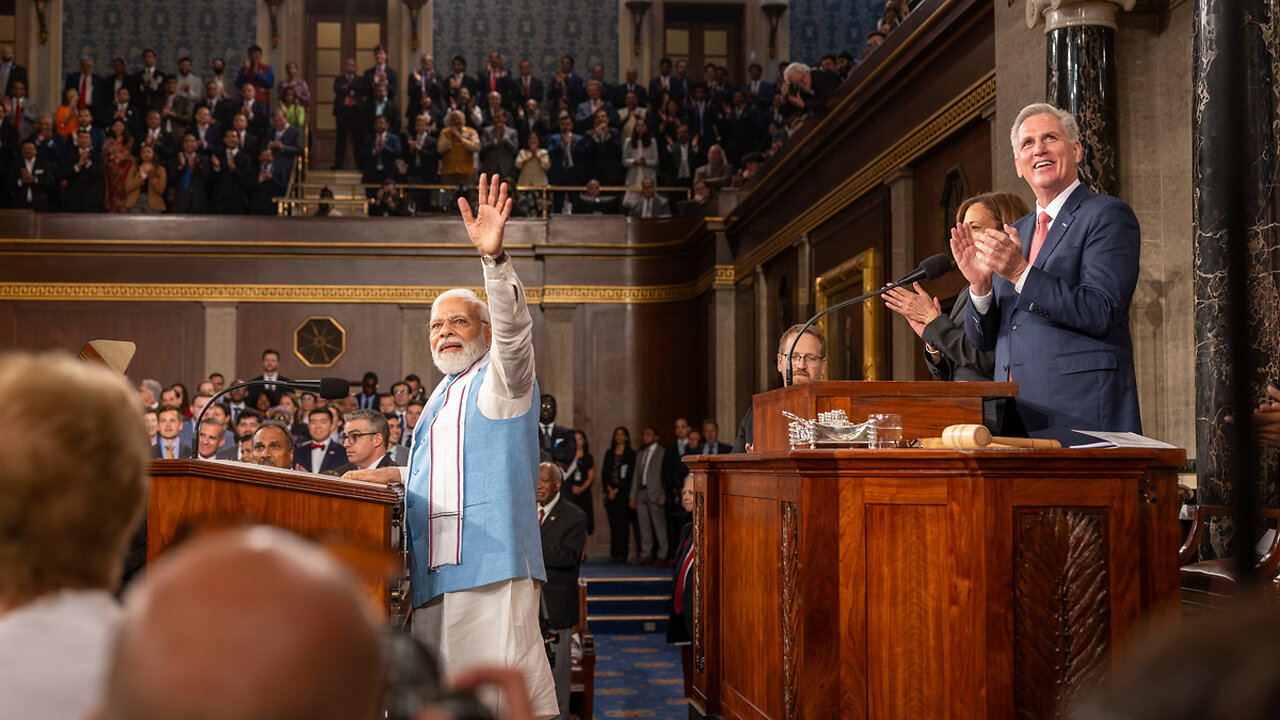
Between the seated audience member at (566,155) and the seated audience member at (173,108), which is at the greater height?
the seated audience member at (173,108)

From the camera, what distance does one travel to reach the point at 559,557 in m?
5.81

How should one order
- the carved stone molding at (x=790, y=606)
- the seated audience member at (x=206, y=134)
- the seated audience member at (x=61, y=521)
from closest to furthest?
the seated audience member at (x=61, y=521), the carved stone molding at (x=790, y=606), the seated audience member at (x=206, y=134)

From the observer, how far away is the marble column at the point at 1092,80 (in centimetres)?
530

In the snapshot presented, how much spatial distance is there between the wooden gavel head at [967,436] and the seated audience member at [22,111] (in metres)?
13.6

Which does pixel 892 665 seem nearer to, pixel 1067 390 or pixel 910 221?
pixel 1067 390

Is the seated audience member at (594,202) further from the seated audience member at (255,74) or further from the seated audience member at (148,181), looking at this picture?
the seated audience member at (148,181)

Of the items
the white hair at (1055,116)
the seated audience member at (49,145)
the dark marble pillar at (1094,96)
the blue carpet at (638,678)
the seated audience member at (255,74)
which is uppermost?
the seated audience member at (255,74)

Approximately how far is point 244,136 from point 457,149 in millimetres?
2333

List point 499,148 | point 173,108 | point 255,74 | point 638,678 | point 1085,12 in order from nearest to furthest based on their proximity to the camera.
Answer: point 1085,12 < point 638,678 < point 499,148 < point 173,108 < point 255,74

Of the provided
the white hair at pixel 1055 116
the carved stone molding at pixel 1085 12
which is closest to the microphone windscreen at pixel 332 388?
the white hair at pixel 1055 116

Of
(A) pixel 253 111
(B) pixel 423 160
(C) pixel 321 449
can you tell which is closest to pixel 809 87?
(C) pixel 321 449

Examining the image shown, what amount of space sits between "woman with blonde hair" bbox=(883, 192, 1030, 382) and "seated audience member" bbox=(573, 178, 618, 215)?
9807 mm

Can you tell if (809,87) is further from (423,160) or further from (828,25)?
(828,25)

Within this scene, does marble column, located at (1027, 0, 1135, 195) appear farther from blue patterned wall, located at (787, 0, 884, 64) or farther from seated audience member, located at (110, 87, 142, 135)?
blue patterned wall, located at (787, 0, 884, 64)
